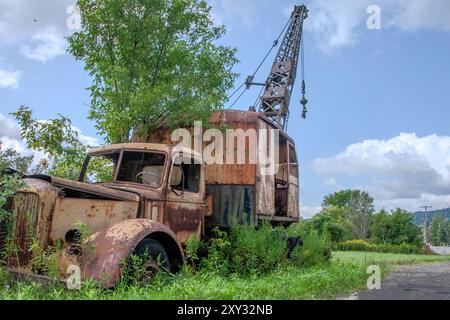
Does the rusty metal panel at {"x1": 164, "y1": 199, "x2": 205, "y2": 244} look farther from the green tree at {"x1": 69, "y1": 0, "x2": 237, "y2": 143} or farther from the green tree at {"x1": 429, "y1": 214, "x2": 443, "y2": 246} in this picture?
the green tree at {"x1": 429, "y1": 214, "x2": 443, "y2": 246}

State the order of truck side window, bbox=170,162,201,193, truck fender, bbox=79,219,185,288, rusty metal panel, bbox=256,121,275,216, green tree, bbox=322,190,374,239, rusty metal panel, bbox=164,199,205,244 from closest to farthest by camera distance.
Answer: truck fender, bbox=79,219,185,288 < rusty metal panel, bbox=164,199,205,244 < truck side window, bbox=170,162,201,193 < rusty metal panel, bbox=256,121,275,216 < green tree, bbox=322,190,374,239

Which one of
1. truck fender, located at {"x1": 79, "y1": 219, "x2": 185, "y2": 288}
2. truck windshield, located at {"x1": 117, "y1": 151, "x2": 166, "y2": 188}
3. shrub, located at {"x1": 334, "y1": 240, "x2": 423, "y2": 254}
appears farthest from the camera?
shrub, located at {"x1": 334, "y1": 240, "x2": 423, "y2": 254}

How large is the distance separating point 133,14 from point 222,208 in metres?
4.90

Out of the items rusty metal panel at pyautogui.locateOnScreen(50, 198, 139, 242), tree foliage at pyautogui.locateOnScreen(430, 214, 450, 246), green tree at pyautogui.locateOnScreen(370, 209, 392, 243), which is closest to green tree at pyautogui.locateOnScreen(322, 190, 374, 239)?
green tree at pyautogui.locateOnScreen(370, 209, 392, 243)

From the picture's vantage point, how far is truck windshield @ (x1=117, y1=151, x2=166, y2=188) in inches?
308

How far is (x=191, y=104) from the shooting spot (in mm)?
10406

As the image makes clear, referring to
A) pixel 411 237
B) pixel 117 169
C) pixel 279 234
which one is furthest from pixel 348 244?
pixel 117 169

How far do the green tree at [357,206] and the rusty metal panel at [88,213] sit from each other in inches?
2529

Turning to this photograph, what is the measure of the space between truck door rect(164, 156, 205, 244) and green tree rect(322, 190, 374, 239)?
2459 inches

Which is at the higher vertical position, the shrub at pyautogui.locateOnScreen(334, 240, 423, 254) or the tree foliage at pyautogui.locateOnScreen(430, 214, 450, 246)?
the tree foliage at pyautogui.locateOnScreen(430, 214, 450, 246)

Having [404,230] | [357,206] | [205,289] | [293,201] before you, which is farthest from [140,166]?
[357,206]

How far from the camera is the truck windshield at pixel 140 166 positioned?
7820 millimetres

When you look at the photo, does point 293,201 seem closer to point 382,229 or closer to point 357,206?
point 382,229
